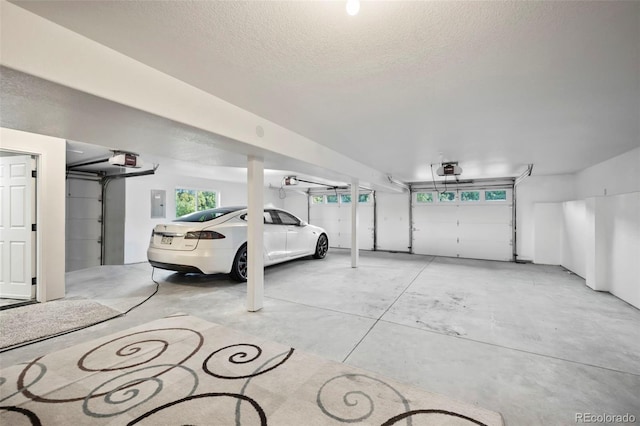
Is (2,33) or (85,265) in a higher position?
(2,33)

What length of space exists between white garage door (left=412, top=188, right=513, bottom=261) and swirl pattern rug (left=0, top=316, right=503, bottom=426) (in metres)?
7.15

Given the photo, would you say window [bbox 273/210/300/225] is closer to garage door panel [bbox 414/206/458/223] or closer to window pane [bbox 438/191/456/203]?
garage door panel [bbox 414/206/458/223]

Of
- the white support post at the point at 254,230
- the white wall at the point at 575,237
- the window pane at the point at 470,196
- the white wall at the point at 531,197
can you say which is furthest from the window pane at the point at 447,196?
the white support post at the point at 254,230

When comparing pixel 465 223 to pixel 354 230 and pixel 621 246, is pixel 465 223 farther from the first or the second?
pixel 621 246

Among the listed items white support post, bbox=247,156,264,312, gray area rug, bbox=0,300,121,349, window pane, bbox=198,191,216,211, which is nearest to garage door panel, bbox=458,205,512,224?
white support post, bbox=247,156,264,312

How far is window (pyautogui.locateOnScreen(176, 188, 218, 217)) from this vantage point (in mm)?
8062

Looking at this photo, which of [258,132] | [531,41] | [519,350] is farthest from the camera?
[258,132]

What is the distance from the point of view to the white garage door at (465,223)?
25.0ft

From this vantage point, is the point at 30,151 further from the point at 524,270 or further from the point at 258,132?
the point at 524,270

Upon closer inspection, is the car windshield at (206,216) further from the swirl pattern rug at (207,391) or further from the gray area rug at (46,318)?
the swirl pattern rug at (207,391)

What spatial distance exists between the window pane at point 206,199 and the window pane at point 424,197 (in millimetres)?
6666

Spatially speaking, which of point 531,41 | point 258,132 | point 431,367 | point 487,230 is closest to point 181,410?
point 431,367

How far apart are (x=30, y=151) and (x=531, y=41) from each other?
5.62 metres

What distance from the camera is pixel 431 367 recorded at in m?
2.22
